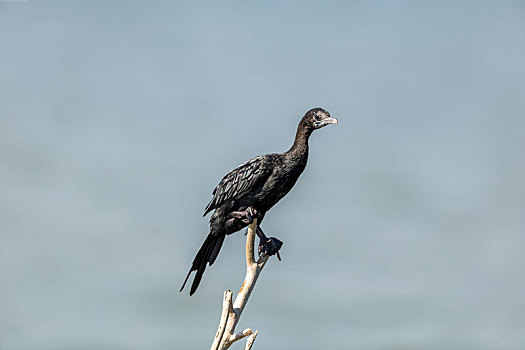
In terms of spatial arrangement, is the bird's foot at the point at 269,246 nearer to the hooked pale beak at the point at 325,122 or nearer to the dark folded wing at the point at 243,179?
the dark folded wing at the point at 243,179

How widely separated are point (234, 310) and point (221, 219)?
996mm

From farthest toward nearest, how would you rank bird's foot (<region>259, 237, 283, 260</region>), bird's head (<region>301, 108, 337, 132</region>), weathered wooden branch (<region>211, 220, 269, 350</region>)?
bird's head (<region>301, 108, 337, 132</region>) < bird's foot (<region>259, 237, 283, 260</region>) < weathered wooden branch (<region>211, 220, 269, 350</region>)

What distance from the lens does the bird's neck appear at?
8.10m

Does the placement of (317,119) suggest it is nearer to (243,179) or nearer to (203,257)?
(243,179)

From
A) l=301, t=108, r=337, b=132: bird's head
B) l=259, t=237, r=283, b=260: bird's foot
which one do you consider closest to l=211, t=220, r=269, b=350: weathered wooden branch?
l=259, t=237, r=283, b=260: bird's foot

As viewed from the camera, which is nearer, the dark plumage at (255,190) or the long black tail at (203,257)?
the dark plumage at (255,190)

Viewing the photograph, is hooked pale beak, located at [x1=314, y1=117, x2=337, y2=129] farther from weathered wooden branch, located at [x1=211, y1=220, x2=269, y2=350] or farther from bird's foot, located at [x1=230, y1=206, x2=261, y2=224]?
weathered wooden branch, located at [x1=211, y1=220, x2=269, y2=350]

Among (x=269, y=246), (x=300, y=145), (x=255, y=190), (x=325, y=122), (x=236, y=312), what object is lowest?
(x=236, y=312)

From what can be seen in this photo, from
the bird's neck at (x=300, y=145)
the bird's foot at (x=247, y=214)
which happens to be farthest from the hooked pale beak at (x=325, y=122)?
the bird's foot at (x=247, y=214)

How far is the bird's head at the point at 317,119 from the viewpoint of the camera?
26.6 ft

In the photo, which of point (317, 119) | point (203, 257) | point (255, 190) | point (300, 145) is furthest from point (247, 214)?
point (317, 119)

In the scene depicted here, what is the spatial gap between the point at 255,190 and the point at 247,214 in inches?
10.5

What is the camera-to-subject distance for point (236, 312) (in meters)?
7.50

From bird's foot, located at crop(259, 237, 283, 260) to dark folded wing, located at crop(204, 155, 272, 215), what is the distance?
0.52 m
